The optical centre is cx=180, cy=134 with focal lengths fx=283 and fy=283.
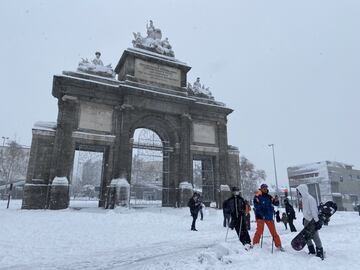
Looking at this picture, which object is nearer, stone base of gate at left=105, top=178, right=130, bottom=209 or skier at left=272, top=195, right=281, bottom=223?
skier at left=272, top=195, right=281, bottom=223

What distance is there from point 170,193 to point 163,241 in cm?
1492

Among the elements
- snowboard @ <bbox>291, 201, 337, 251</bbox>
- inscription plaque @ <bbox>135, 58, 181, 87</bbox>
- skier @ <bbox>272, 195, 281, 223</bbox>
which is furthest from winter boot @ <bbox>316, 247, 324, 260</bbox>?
inscription plaque @ <bbox>135, 58, 181, 87</bbox>

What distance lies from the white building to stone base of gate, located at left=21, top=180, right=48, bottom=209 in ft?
163

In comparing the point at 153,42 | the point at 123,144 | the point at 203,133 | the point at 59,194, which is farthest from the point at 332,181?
the point at 59,194

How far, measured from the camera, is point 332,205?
283 inches

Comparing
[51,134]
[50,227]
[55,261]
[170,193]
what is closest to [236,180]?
[170,193]

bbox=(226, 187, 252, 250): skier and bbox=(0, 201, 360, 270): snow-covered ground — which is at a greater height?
bbox=(226, 187, 252, 250): skier

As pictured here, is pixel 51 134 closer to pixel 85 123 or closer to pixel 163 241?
pixel 85 123

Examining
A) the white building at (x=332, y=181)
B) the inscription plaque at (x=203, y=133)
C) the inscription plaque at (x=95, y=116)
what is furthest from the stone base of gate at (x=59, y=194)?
the white building at (x=332, y=181)

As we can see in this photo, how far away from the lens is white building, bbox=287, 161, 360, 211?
5491 centimetres

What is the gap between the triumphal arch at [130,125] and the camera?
21250 mm

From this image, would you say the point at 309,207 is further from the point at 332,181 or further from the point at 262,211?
the point at 332,181

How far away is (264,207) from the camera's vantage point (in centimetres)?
739

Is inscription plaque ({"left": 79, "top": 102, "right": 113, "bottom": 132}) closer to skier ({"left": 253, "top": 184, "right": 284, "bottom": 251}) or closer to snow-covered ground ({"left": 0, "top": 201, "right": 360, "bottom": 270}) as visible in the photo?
snow-covered ground ({"left": 0, "top": 201, "right": 360, "bottom": 270})
